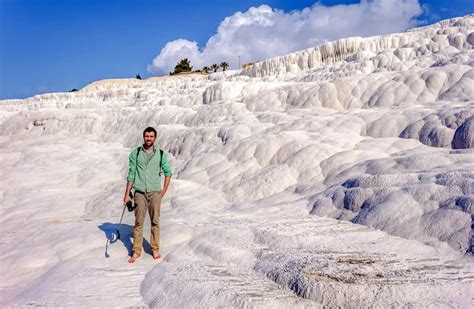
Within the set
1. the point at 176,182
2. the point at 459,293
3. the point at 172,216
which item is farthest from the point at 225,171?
the point at 459,293

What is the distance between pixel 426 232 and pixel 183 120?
1295 centimetres

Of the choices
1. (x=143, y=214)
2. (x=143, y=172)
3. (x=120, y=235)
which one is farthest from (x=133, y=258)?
(x=120, y=235)

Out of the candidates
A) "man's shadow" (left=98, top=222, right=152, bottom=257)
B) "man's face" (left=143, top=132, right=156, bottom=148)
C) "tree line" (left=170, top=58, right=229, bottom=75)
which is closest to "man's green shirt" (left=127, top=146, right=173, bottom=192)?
"man's face" (left=143, top=132, right=156, bottom=148)

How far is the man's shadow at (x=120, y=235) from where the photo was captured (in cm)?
565

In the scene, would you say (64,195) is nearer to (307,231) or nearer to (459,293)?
(307,231)

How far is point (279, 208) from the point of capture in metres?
6.99

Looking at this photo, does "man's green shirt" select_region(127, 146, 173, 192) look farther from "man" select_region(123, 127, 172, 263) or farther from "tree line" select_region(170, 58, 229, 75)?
"tree line" select_region(170, 58, 229, 75)

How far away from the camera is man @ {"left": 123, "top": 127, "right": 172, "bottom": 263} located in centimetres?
512

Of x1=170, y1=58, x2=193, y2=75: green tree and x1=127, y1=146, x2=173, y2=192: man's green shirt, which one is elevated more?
x1=170, y1=58, x2=193, y2=75: green tree

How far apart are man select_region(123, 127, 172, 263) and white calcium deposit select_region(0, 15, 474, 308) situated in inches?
10.2

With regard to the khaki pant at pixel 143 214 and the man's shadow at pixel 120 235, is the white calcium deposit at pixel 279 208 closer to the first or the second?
the man's shadow at pixel 120 235

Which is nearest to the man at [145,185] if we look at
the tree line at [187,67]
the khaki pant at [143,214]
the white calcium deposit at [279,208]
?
the khaki pant at [143,214]

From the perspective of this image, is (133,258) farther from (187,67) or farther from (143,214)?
(187,67)

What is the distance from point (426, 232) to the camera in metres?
4.93
